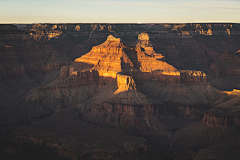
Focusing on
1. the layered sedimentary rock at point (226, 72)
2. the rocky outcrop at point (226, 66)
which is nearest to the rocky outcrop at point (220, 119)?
the layered sedimentary rock at point (226, 72)

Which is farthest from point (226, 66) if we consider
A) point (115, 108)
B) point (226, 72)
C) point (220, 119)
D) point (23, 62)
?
point (220, 119)

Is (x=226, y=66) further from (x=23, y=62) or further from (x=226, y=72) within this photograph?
(x=23, y=62)

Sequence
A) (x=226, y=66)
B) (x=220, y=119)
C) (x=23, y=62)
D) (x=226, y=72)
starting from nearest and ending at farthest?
(x=220, y=119) → (x=23, y=62) → (x=226, y=72) → (x=226, y=66)

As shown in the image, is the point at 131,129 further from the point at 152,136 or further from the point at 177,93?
the point at 177,93

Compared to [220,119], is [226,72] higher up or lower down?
higher up

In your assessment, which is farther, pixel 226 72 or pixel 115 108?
pixel 226 72

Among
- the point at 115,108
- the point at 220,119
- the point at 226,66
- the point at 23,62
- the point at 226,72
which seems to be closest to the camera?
the point at 220,119

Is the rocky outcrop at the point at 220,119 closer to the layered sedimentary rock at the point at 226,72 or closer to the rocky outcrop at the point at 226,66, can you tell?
the layered sedimentary rock at the point at 226,72

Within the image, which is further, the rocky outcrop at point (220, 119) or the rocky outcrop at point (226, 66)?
the rocky outcrop at point (226, 66)

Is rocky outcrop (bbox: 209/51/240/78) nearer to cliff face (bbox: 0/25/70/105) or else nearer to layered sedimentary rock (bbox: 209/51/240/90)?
layered sedimentary rock (bbox: 209/51/240/90)
